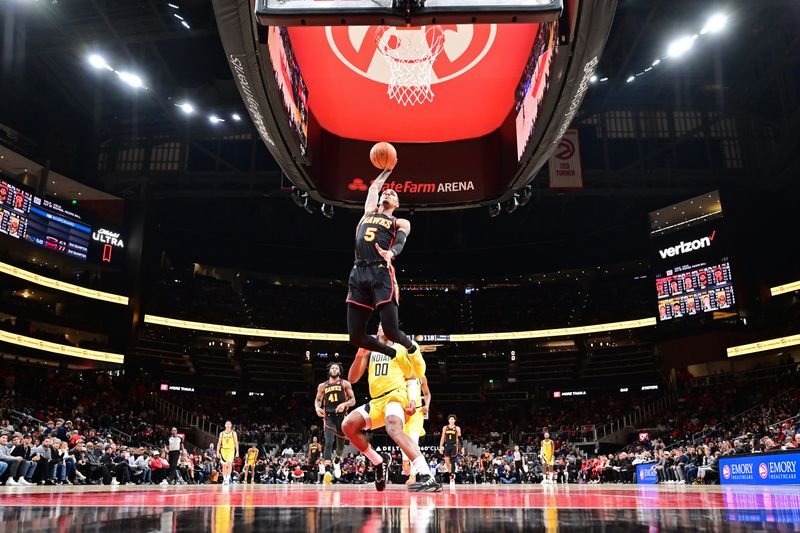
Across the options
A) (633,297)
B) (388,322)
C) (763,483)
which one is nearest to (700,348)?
(633,297)

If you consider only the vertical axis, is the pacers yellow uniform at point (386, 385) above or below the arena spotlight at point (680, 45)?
below

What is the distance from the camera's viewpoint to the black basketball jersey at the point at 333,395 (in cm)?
1148

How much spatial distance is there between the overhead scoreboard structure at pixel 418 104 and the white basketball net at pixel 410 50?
13 millimetres

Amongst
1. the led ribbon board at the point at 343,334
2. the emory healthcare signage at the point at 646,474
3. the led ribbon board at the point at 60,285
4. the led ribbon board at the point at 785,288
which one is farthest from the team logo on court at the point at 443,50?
the led ribbon board at the point at 343,334

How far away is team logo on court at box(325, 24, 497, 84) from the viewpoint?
822 cm

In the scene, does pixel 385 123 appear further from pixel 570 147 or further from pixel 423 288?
pixel 423 288

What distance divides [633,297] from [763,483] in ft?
74.2

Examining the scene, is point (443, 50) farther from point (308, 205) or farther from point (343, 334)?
point (343, 334)

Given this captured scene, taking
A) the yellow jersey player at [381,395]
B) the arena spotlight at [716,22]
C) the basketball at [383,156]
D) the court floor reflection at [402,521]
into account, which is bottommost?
the court floor reflection at [402,521]

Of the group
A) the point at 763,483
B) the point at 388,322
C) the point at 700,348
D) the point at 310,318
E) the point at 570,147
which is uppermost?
the point at 570,147

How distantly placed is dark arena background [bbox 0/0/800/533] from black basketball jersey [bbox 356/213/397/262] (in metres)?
0.03

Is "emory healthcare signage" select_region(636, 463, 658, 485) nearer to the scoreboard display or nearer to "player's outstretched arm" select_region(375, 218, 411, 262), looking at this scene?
"player's outstretched arm" select_region(375, 218, 411, 262)

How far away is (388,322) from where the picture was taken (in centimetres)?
520

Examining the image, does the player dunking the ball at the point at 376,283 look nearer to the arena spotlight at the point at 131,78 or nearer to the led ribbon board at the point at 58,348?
the arena spotlight at the point at 131,78
